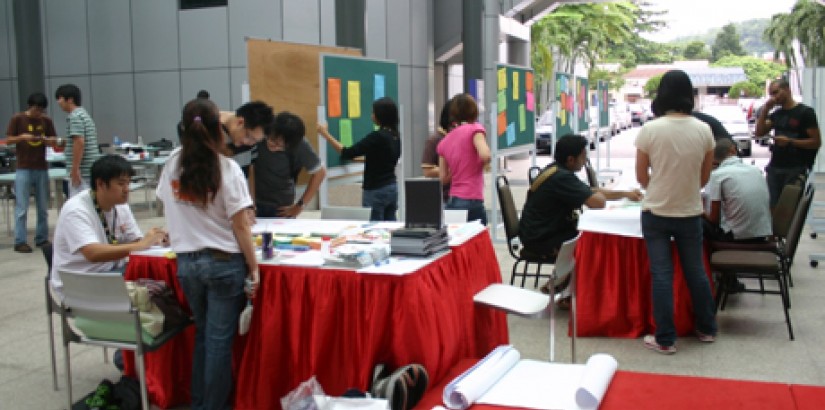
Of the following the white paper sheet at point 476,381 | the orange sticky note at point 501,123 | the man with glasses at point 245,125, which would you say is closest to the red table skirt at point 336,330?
the white paper sheet at point 476,381

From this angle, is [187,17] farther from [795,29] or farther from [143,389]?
[795,29]

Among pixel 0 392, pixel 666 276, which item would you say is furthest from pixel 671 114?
pixel 0 392

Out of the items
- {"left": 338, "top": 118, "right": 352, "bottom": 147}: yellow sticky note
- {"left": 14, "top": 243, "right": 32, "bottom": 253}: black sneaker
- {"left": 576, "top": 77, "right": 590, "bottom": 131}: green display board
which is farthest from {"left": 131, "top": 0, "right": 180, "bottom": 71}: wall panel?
{"left": 338, "top": 118, "right": 352, "bottom": 147}: yellow sticky note

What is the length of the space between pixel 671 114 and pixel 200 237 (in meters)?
2.63

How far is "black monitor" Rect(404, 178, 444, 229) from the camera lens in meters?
3.62

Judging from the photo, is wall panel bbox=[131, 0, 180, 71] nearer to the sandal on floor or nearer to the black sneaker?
the black sneaker

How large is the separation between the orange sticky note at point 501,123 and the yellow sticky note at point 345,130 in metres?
2.41

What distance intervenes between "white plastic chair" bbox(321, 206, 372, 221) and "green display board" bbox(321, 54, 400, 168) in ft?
2.65

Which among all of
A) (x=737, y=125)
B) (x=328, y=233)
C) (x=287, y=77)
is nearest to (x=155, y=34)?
(x=287, y=77)

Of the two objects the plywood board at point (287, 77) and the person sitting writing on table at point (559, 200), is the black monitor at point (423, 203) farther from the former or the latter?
Result: the plywood board at point (287, 77)

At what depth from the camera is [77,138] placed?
23.4ft

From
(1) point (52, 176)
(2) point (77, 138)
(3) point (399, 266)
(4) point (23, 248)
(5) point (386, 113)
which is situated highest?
(5) point (386, 113)

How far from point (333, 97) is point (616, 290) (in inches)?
98.7

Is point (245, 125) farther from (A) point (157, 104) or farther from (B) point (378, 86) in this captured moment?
(A) point (157, 104)
